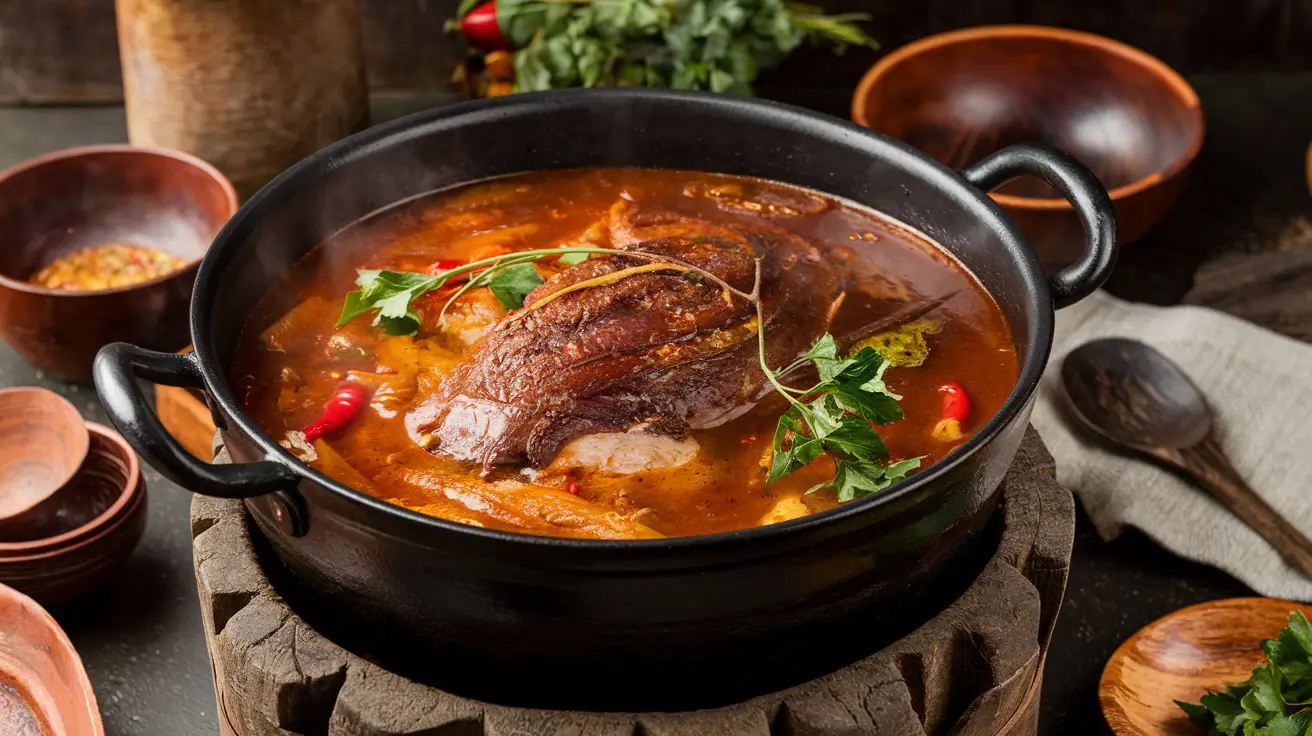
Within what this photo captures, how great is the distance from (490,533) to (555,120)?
1.54m

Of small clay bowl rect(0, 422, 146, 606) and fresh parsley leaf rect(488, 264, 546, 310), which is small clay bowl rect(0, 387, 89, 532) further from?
fresh parsley leaf rect(488, 264, 546, 310)

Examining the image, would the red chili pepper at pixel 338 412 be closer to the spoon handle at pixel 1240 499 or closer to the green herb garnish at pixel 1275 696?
the green herb garnish at pixel 1275 696

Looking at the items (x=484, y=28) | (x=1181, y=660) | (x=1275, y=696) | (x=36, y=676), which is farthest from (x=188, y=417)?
(x=1275, y=696)

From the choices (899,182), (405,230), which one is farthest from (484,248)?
(899,182)

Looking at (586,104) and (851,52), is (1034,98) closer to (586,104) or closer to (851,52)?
(851,52)

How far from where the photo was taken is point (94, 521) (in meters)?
3.46

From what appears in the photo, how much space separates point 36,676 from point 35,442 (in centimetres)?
85

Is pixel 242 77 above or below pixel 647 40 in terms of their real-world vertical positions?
below

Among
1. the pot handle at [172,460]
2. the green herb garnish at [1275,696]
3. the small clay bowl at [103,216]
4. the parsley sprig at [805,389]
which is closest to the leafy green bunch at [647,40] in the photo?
the small clay bowl at [103,216]

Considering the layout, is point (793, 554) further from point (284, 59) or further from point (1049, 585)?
point (284, 59)

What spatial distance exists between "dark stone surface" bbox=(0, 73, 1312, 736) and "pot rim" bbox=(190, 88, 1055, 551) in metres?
1.07

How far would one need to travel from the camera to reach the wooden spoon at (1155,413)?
3.74 metres

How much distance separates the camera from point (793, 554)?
2252mm

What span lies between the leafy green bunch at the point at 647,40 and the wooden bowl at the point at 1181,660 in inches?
89.6
